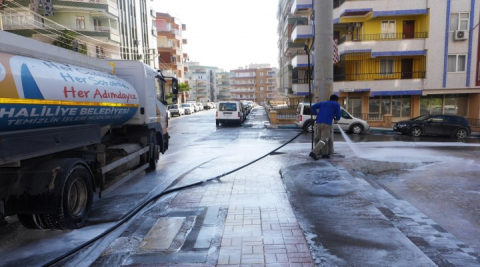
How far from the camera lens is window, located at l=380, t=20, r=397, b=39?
1113 inches

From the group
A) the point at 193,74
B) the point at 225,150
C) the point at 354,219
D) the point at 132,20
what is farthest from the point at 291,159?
the point at 193,74

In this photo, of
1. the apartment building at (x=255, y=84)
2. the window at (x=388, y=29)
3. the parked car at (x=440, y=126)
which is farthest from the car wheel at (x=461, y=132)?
the apartment building at (x=255, y=84)

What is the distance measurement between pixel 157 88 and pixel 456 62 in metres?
25.5

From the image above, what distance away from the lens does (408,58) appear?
2872cm

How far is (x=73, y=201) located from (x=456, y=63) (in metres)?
29.5

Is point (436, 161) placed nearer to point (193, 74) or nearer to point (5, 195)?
point (5, 195)

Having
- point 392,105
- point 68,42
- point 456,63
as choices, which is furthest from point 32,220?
point 456,63

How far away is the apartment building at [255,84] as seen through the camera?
133 m

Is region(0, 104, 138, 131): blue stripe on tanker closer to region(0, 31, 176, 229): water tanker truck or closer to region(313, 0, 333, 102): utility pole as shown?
region(0, 31, 176, 229): water tanker truck

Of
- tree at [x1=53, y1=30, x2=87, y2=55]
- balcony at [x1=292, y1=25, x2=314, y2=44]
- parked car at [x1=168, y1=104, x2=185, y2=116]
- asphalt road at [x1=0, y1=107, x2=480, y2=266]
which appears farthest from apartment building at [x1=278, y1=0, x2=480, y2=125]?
parked car at [x1=168, y1=104, x2=185, y2=116]

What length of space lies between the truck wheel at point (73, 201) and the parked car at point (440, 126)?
18658mm

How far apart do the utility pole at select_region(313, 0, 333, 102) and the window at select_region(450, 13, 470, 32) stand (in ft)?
68.5

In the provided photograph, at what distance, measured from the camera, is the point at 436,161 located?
11.3 m

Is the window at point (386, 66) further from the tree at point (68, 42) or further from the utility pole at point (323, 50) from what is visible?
the tree at point (68, 42)
